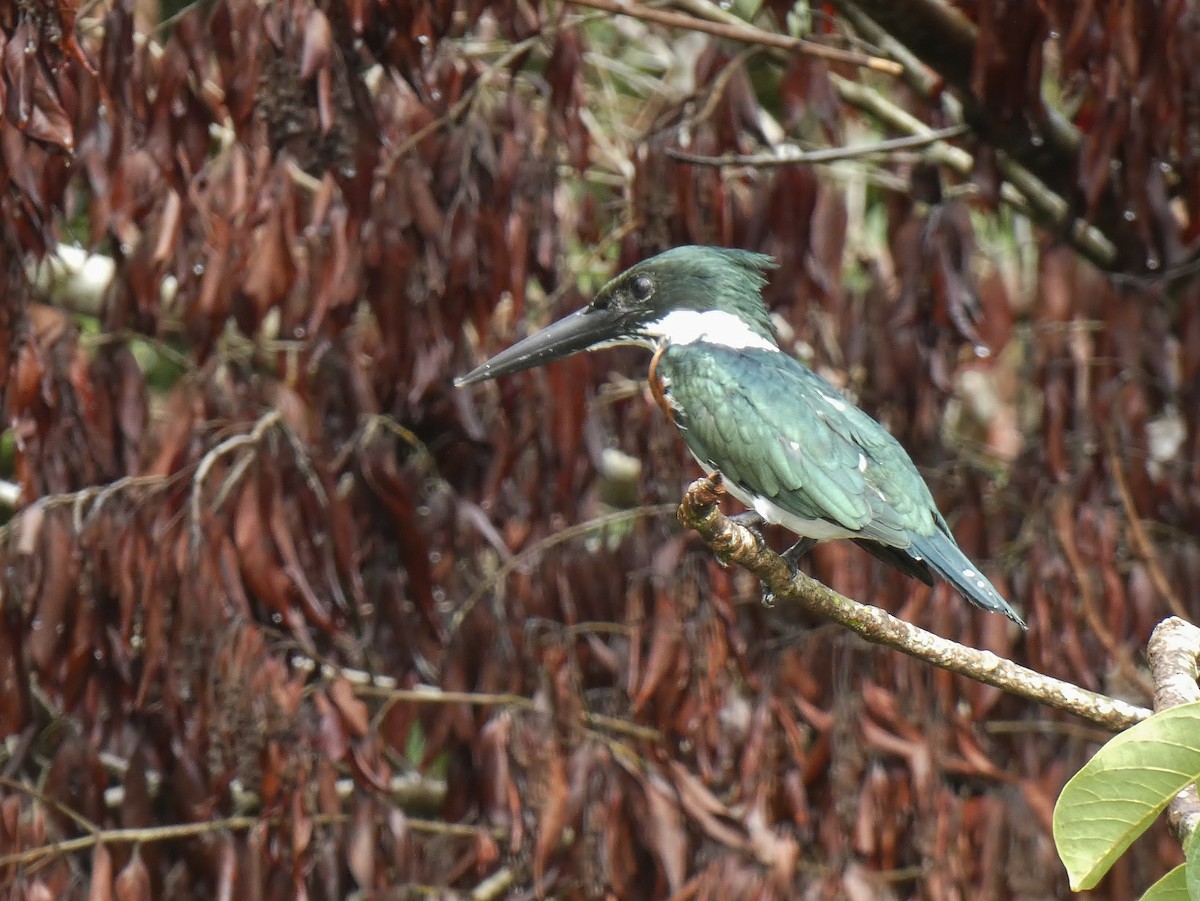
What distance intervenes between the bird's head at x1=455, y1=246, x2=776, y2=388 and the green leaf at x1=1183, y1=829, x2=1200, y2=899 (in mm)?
1716

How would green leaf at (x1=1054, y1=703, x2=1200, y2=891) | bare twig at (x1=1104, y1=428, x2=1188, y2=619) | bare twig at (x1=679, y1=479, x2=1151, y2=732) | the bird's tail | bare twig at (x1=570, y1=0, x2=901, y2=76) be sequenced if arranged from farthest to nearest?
bare twig at (x1=1104, y1=428, x2=1188, y2=619) < bare twig at (x1=570, y1=0, x2=901, y2=76) < the bird's tail < bare twig at (x1=679, y1=479, x2=1151, y2=732) < green leaf at (x1=1054, y1=703, x2=1200, y2=891)

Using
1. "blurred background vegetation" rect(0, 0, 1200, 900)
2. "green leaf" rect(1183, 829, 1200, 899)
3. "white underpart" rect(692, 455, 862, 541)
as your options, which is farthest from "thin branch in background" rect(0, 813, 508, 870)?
"green leaf" rect(1183, 829, 1200, 899)

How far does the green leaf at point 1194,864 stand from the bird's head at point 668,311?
1716mm

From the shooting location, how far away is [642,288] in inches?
126

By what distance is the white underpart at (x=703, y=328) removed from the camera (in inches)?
125

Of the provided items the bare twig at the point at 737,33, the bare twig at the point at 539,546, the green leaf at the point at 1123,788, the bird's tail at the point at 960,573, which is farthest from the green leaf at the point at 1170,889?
the bare twig at the point at 737,33

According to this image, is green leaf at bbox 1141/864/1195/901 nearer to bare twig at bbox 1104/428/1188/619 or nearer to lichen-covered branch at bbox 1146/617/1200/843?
lichen-covered branch at bbox 1146/617/1200/843

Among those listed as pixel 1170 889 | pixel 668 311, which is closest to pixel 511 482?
pixel 668 311

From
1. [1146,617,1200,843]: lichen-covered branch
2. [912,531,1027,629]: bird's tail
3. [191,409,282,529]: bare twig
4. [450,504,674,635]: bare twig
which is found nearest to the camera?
[1146,617,1200,843]: lichen-covered branch

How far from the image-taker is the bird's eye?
318 centimetres

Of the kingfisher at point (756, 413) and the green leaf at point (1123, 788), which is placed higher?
the kingfisher at point (756, 413)

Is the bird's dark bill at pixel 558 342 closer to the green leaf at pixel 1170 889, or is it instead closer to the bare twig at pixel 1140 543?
the bare twig at pixel 1140 543

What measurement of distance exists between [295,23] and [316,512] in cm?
105

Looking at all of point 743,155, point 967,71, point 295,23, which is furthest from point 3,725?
point 967,71
